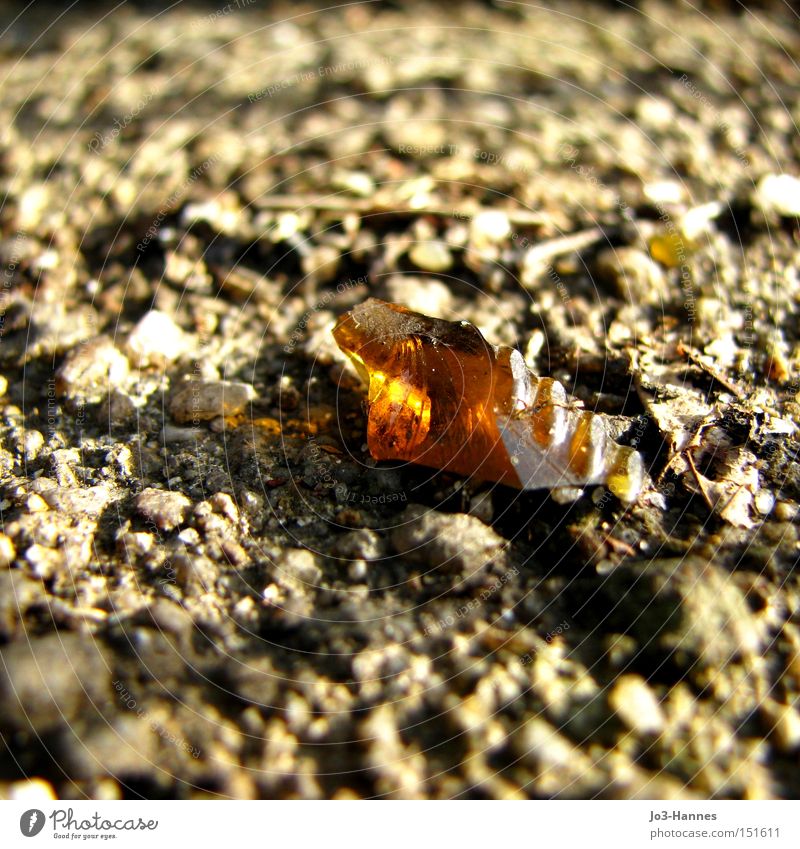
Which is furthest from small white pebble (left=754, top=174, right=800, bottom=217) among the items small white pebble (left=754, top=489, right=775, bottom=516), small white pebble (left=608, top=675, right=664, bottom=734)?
small white pebble (left=608, top=675, right=664, bottom=734)

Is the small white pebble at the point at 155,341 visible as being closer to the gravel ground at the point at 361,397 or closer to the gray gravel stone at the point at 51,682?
the gravel ground at the point at 361,397

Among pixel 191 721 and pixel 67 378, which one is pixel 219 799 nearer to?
pixel 191 721

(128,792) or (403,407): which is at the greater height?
(403,407)

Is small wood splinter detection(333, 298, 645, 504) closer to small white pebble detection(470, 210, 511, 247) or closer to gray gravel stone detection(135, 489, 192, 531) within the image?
gray gravel stone detection(135, 489, 192, 531)

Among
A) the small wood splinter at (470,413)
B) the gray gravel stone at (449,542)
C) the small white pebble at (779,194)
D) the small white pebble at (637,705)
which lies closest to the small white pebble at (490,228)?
the small wood splinter at (470,413)

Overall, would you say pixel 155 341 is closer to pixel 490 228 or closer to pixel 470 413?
pixel 470 413

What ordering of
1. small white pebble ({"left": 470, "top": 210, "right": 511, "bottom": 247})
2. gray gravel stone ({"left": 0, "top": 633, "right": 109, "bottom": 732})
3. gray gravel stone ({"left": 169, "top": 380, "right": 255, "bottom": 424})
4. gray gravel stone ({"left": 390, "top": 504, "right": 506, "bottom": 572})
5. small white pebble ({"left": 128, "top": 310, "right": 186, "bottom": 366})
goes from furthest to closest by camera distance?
1. small white pebble ({"left": 470, "top": 210, "right": 511, "bottom": 247})
2. small white pebble ({"left": 128, "top": 310, "right": 186, "bottom": 366})
3. gray gravel stone ({"left": 169, "top": 380, "right": 255, "bottom": 424})
4. gray gravel stone ({"left": 390, "top": 504, "right": 506, "bottom": 572})
5. gray gravel stone ({"left": 0, "top": 633, "right": 109, "bottom": 732})
